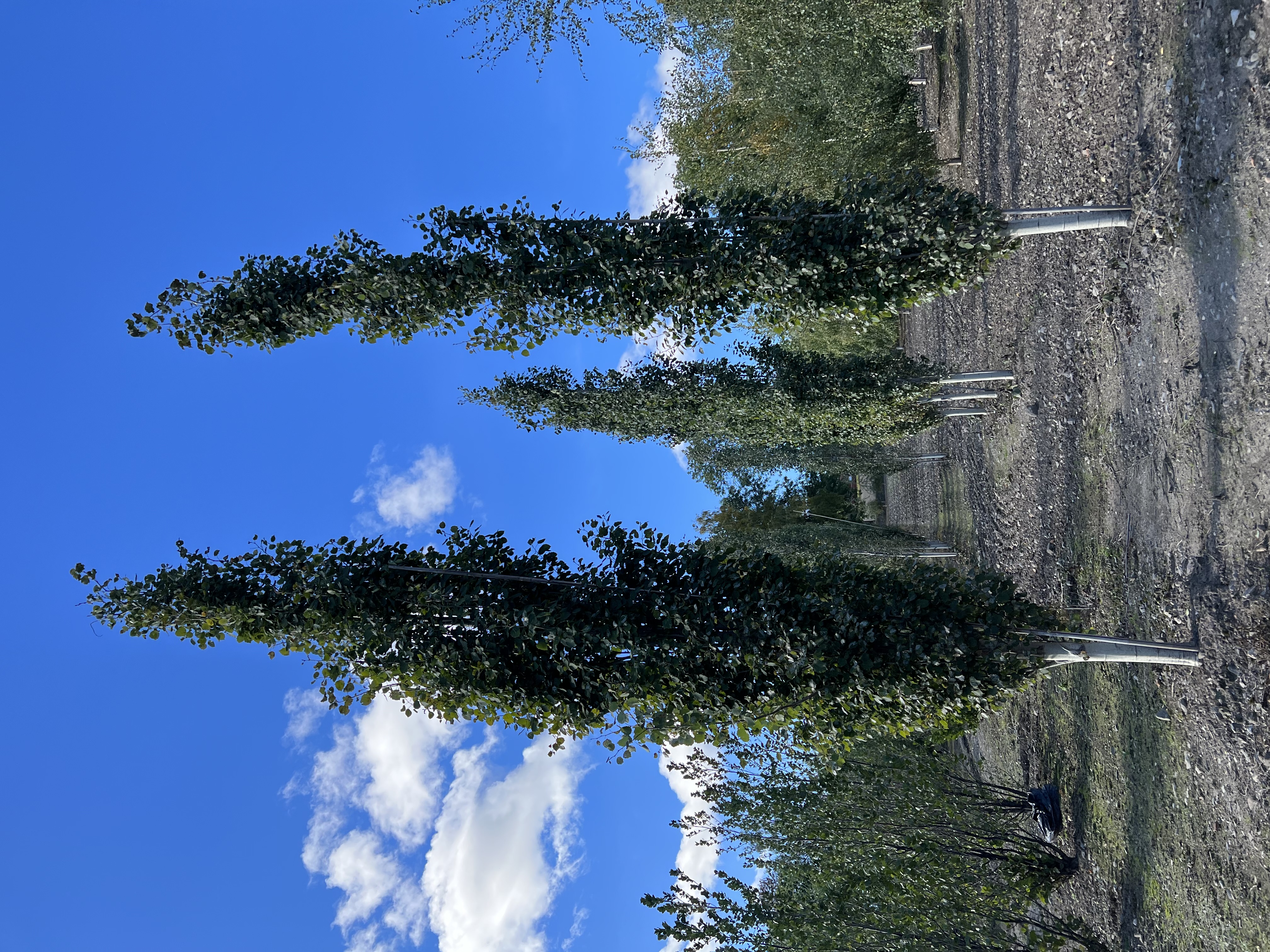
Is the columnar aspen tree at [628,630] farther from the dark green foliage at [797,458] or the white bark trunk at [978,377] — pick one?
the dark green foliage at [797,458]

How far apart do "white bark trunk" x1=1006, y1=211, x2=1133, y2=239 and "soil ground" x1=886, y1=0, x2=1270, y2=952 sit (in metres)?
0.28

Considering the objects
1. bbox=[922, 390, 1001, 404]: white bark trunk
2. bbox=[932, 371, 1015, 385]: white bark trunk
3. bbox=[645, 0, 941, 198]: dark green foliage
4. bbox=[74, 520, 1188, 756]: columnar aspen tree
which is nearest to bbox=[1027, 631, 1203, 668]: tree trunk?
bbox=[74, 520, 1188, 756]: columnar aspen tree

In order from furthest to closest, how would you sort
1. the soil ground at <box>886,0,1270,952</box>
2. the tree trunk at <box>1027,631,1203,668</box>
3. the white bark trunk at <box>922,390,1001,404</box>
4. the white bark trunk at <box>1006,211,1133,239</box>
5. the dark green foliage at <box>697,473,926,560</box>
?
1. the dark green foliage at <box>697,473,926,560</box>
2. the white bark trunk at <box>922,390,1001,404</box>
3. the white bark trunk at <box>1006,211,1133,239</box>
4. the tree trunk at <box>1027,631,1203,668</box>
5. the soil ground at <box>886,0,1270,952</box>

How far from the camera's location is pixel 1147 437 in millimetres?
10438

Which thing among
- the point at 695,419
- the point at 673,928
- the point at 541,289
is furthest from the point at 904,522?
the point at 541,289

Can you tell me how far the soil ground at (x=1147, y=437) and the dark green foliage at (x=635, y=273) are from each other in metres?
2.60

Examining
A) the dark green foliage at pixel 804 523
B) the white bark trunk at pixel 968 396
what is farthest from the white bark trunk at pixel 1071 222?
the dark green foliage at pixel 804 523

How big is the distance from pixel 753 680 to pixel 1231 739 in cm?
560

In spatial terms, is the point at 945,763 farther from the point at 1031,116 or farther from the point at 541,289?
the point at 1031,116

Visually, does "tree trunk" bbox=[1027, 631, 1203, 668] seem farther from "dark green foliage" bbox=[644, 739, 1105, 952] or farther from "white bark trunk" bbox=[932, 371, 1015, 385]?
"white bark trunk" bbox=[932, 371, 1015, 385]

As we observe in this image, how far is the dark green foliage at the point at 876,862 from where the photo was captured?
11.2 meters

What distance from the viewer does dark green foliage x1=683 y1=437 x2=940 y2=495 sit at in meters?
26.8

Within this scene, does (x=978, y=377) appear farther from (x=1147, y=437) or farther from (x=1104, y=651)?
(x=1104, y=651)

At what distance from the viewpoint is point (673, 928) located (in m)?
12.1
